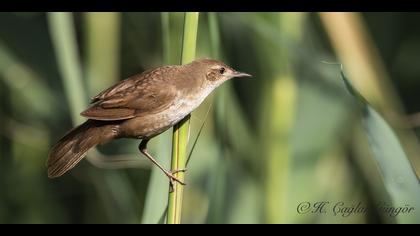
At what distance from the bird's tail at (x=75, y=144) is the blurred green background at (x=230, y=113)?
0.69 ft

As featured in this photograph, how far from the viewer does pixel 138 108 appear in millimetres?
2463

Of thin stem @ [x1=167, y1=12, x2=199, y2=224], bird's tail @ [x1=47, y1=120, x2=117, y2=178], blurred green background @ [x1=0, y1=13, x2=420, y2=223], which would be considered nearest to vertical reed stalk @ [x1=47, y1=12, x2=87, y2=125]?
blurred green background @ [x1=0, y1=13, x2=420, y2=223]

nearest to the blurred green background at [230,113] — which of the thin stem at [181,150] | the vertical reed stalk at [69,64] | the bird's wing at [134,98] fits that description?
→ the vertical reed stalk at [69,64]

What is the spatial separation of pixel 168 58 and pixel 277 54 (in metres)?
0.56

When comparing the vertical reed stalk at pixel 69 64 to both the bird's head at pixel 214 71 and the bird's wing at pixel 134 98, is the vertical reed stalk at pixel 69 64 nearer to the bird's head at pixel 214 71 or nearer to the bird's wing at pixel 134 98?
the bird's wing at pixel 134 98

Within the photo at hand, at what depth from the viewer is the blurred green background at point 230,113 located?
2758 mm

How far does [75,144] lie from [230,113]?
920mm

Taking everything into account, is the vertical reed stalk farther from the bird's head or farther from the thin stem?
the thin stem

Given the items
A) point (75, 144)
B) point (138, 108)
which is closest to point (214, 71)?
point (138, 108)

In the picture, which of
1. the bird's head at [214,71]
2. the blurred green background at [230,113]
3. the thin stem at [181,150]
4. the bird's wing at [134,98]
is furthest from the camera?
the blurred green background at [230,113]

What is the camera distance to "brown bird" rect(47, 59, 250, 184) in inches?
93.7

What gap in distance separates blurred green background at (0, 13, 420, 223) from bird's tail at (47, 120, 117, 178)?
0.21 meters
